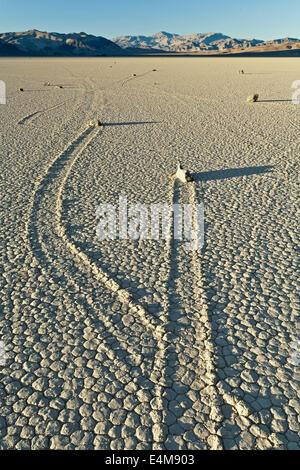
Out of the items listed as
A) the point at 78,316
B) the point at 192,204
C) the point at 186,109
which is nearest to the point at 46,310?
the point at 78,316

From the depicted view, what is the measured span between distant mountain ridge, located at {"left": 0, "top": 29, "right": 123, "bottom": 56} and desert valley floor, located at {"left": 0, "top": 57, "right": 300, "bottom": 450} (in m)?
101

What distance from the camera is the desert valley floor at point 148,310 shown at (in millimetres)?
2543

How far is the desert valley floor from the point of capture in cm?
254

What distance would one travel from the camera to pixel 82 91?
60.0ft

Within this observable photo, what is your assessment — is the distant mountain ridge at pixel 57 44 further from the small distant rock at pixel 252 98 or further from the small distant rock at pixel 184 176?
the small distant rock at pixel 184 176

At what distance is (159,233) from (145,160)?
342cm

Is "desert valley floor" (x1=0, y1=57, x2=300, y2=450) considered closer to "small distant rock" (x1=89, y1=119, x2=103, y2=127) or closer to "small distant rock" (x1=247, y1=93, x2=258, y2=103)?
"small distant rock" (x1=89, y1=119, x2=103, y2=127)

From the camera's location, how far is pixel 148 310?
3.59m

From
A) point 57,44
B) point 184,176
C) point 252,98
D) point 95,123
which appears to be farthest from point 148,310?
point 57,44

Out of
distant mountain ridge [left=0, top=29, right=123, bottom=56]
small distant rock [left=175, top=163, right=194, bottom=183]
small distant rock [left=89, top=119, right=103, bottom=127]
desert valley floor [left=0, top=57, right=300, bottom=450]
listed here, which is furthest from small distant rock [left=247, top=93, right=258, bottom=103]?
distant mountain ridge [left=0, top=29, right=123, bottom=56]

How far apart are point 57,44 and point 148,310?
447ft

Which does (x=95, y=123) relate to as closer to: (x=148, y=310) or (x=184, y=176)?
(x=184, y=176)
